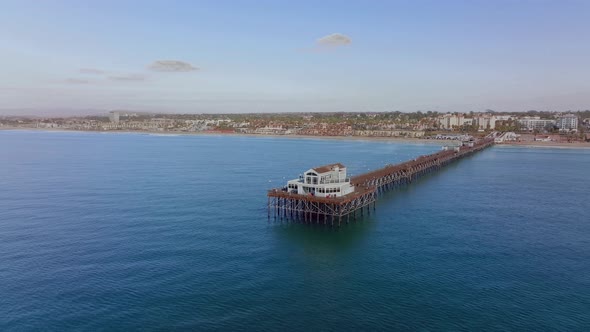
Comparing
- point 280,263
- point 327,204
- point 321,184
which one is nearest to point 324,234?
point 327,204

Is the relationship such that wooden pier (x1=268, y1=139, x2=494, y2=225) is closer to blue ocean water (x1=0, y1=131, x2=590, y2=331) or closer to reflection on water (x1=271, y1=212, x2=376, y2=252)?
reflection on water (x1=271, y1=212, x2=376, y2=252)

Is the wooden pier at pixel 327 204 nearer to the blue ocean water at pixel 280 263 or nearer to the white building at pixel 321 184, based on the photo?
the white building at pixel 321 184

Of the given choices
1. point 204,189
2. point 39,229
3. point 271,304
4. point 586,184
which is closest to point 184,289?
point 271,304

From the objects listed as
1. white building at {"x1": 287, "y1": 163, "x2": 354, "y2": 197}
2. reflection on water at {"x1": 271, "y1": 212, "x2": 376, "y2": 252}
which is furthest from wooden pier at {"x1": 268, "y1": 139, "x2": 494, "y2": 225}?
reflection on water at {"x1": 271, "y1": 212, "x2": 376, "y2": 252}

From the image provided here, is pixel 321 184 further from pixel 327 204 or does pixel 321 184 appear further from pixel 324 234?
pixel 324 234

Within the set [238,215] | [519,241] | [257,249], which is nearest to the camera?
[257,249]

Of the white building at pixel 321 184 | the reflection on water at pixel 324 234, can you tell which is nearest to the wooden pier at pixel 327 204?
the white building at pixel 321 184

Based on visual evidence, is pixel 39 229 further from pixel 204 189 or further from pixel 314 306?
pixel 314 306
